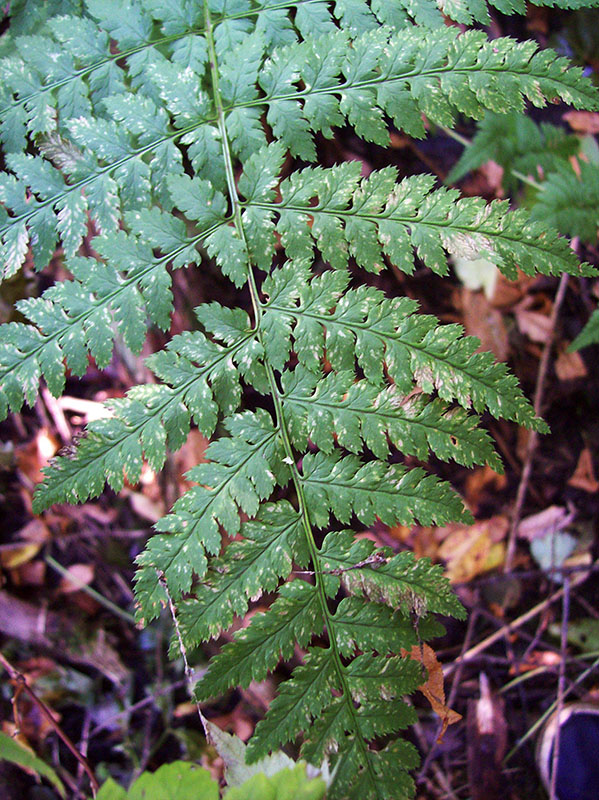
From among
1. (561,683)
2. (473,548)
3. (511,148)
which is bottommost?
(561,683)

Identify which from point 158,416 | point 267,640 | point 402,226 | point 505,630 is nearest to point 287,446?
point 158,416

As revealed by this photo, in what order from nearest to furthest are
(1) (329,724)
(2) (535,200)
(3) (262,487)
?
(1) (329,724) → (3) (262,487) → (2) (535,200)

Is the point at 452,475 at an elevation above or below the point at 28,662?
below

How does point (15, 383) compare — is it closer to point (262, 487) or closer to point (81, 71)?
point (262, 487)

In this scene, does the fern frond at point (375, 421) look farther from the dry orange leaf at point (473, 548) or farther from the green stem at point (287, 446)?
the dry orange leaf at point (473, 548)

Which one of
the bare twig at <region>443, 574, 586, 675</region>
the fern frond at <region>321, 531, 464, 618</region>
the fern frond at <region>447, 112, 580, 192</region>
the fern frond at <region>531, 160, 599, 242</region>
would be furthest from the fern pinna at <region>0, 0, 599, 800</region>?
the bare twig at <region>443, 574, 586, 675</region>

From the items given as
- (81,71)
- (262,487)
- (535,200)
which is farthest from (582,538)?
(81,71)

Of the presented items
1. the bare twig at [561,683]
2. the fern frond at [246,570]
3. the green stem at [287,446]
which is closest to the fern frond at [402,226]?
the green stem at [287,446]

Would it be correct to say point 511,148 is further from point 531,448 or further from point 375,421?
point 375,421

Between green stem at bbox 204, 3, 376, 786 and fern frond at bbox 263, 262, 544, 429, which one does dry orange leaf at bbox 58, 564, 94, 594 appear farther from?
fern frond at bbox 263, 262, 544, 429
